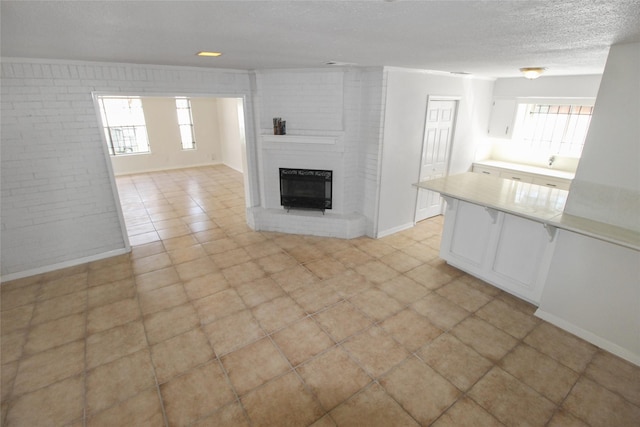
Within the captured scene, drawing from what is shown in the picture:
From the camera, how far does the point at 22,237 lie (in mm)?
3805

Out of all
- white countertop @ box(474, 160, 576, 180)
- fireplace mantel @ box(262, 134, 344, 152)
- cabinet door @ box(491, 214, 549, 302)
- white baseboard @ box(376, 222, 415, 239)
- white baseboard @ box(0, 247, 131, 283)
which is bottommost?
white baseboard @ box(0, 247, 131, 283)

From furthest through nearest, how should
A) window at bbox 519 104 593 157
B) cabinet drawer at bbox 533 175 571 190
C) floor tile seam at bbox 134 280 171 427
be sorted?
1. window at bbox 519 104 593 157
2. cabinet drawer at bbox 533 175 571 190
3. floor tile seam at bbox 134 280 171 427

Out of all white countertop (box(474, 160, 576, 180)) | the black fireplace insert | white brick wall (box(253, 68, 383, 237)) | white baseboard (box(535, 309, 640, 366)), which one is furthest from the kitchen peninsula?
white countertop (box(474, 160, 576, 180))

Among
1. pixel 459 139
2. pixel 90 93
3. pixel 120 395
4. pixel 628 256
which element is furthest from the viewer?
pixel 459 139

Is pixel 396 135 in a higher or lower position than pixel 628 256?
higher

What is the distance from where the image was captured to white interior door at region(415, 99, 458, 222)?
509 cm

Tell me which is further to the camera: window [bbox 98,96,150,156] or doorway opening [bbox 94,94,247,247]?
window [bbox 98,96,150,156]

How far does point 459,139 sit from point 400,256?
2639mm

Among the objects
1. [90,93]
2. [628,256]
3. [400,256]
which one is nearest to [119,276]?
[90,93]

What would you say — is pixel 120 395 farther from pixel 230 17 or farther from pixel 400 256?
pixel 400 256

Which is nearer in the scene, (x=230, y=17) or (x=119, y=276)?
(x=230, y=17)

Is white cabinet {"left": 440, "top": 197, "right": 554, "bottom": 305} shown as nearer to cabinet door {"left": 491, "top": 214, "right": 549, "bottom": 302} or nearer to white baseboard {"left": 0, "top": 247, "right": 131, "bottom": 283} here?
cabinet door {"left": 491, "top": 214, "right": 549, "bottom": 302}

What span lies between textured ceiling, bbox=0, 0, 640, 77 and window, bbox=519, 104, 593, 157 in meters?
3.12

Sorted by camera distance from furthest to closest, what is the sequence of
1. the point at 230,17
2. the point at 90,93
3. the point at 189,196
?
the point at 189,196 < the point at 90,93 < the point at 230,17
